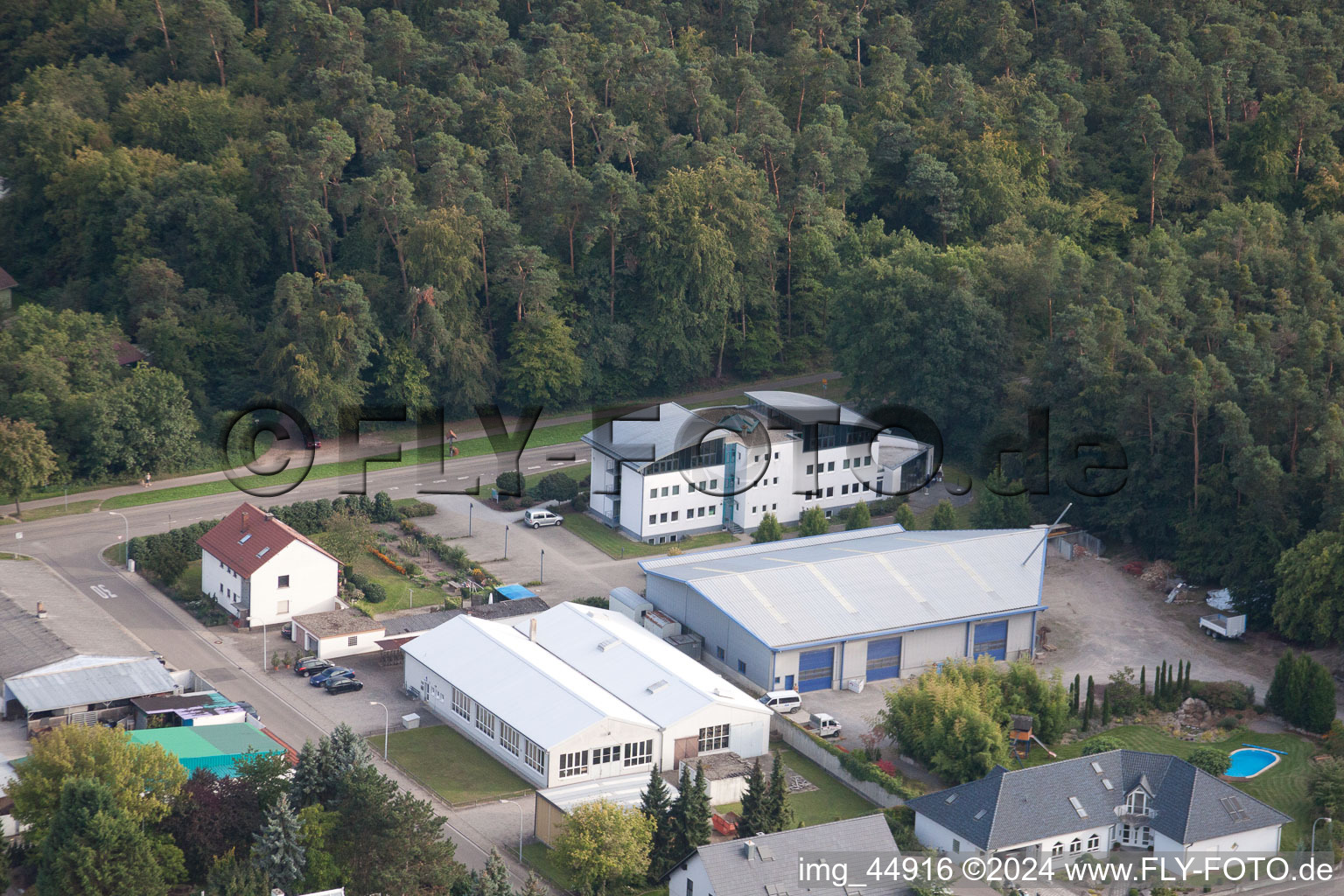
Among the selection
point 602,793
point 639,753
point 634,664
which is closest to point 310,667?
point 634,664

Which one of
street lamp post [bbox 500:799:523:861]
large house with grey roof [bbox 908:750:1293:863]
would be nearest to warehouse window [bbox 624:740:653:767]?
street lamp post [bbox 500:799:523:861]

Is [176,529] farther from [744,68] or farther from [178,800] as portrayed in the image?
[744,68]

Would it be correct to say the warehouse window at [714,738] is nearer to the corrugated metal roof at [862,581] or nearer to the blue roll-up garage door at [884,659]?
the corrugated metal roof at [862,581]

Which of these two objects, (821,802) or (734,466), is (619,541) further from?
(821,802)

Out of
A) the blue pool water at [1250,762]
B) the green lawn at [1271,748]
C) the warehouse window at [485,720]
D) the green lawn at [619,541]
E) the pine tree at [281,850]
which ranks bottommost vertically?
the green lawn at [1271,748]

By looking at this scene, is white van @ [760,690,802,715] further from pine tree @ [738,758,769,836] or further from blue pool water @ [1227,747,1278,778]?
blue pool water @ [1227,747,1278,778]

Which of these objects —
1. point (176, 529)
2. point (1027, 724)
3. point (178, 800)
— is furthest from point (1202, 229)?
point (178, 800)

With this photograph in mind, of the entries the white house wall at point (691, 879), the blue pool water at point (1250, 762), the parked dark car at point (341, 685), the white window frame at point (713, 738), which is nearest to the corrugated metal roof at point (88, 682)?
the parked dark car at point (341, 685)
